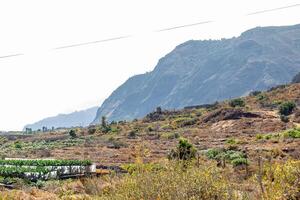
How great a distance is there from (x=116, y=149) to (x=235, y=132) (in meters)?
16.5

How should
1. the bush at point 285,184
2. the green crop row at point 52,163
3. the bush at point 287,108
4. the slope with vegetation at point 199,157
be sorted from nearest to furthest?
the bush at point 285,184 → the slope with vegetation at point 199,157 → the green crop row at point 52,163 → the bush at point 287,108

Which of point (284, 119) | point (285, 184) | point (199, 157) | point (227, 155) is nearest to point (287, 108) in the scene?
point (284, 119)

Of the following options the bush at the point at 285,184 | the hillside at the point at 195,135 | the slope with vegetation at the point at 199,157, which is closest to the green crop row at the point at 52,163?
the slope with vegetation at the point at 199,157

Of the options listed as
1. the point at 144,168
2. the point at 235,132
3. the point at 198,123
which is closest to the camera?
the point at 144,168

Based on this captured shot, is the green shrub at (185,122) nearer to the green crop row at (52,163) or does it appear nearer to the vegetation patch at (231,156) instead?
the vegetation patch at (231,156)

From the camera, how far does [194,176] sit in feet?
32.7

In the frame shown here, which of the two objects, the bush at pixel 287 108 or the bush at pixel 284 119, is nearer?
the bush at pixel 284 119

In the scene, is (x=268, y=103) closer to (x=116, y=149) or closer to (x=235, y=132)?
(x=235, y=132)

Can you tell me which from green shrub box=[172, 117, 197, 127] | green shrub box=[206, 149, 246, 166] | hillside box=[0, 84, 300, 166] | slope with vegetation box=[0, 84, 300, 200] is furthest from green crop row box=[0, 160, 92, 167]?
green shrub box=[172, 117, 197, 127]

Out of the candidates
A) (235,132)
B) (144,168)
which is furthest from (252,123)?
(144,168)

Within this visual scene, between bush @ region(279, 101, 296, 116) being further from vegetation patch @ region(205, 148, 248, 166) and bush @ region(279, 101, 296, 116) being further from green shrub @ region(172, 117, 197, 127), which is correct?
vegetation patch @ region(205, 148, 248, 166)

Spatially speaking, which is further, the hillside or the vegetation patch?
the hillside

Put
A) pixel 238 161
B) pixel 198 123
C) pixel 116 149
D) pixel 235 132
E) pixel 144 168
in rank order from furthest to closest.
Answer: pixel 198 123, pixel 235 132, pixel 116 149, pixel 238 161, pixel 144 168

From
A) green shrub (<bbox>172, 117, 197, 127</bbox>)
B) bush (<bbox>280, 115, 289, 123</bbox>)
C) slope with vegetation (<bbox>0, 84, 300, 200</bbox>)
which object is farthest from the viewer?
green shrub (<bbox>172, 117, 197, 127</bbox>)
